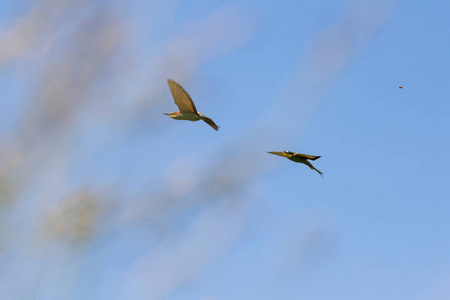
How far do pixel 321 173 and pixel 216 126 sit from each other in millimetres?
20315

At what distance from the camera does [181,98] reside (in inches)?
2425

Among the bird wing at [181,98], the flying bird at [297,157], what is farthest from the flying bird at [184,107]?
the flying bird at [297,157]

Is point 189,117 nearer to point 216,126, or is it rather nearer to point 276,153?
point 216,126

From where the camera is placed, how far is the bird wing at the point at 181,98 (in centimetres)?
6116

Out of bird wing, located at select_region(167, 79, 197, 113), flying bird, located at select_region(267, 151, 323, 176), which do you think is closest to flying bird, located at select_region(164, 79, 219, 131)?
bird wing, located at select_region(167, 79, 197, 113)

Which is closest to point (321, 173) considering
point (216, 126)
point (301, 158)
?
point (301, 158)

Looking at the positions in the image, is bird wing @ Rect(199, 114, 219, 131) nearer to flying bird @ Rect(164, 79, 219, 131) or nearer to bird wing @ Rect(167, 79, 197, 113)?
→ flying bird @ Rect(164, 79, 219, 131)

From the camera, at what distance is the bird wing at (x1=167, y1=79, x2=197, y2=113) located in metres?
61.2

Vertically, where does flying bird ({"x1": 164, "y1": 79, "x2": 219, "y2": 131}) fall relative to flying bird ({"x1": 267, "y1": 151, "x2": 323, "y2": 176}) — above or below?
above

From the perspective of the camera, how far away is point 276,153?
159ft

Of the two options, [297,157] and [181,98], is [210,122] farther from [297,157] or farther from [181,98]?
[297,157]

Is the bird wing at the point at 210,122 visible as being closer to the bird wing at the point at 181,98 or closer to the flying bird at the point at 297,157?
the bird wing at the point at 181,98

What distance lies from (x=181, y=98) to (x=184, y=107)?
974 millimetres

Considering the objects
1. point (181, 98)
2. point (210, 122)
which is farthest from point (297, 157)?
point (181, 98)
